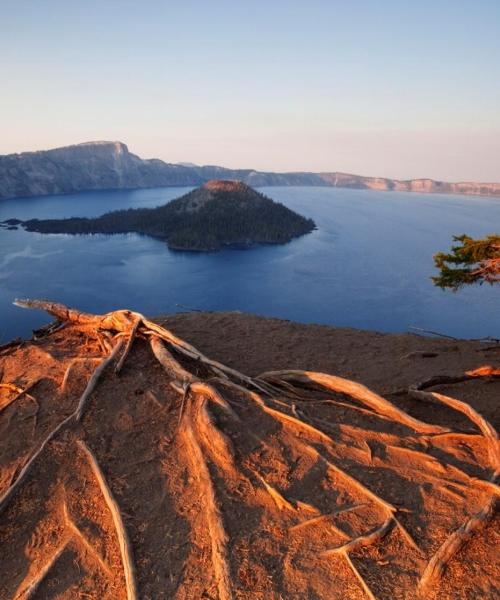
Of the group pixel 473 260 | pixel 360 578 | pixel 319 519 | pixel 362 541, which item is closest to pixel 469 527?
pixel 362 541

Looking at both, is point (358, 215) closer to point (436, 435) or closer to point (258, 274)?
point (258, 274)

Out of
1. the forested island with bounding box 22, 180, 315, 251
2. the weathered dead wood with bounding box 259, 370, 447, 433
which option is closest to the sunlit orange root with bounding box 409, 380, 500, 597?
the weathered dead wood with bounding box 259, 370, 447, 433

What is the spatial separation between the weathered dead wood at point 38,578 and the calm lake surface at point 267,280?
4485 cm

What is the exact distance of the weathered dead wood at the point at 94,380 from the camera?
31.8 feet

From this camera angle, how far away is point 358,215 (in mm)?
181750

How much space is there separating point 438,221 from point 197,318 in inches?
6498

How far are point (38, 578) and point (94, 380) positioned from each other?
4.47 meters

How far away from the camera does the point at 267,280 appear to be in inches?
3593

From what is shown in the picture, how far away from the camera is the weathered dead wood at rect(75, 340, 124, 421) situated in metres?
9.68

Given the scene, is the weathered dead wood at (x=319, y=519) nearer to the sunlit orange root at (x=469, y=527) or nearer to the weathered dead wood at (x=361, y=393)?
the sunlit orange root at (x=469, y=527)

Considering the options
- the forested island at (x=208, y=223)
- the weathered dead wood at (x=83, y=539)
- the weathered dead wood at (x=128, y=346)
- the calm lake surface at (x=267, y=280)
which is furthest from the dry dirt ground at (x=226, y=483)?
the forested island at (x=208, y=223)

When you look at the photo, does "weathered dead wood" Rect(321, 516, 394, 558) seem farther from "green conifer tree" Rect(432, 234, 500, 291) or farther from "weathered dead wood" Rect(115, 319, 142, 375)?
"green conifer tree" Rect(432, 234, 500, 291)

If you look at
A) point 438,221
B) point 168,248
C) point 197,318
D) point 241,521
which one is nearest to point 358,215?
point 438,221

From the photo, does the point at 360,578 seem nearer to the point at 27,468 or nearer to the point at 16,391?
the point at 27,468
